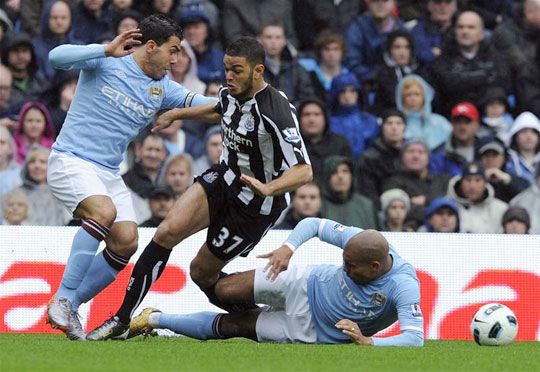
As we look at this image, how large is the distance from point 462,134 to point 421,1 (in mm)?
2204

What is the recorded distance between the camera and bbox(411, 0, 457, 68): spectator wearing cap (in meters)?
15.8

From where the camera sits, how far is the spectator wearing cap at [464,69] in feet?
50.6

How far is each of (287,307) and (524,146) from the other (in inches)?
242

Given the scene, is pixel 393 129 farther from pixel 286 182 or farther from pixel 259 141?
pixel 286 182

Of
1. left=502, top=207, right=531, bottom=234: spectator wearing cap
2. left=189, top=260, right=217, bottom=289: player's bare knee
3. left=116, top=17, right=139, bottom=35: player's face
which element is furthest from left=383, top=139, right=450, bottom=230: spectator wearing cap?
left=189, top=260, right=217, bottom=289: player's bare knee

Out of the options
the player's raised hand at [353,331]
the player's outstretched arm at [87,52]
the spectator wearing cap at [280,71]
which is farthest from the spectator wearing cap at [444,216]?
the player's outstretched arm at [87,52]

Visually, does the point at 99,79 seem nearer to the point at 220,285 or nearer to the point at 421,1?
the point at 220,285

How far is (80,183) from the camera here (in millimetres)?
9695

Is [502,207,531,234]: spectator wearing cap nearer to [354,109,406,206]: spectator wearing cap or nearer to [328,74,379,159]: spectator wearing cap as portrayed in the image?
[354,109,406,206]: spectator wearing cap

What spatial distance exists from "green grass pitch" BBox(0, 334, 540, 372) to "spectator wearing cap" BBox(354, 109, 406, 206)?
4733 mm

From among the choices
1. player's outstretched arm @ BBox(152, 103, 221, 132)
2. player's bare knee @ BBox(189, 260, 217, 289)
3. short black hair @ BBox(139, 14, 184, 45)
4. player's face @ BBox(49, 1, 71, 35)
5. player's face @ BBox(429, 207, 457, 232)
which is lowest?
player's face @ BBox(429, 207, 457, 232)

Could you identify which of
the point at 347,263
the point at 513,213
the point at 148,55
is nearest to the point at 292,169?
the point at 347,263

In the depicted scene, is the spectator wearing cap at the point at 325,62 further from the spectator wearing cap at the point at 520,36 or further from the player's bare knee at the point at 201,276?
the player's bare knee at the point at 201,276

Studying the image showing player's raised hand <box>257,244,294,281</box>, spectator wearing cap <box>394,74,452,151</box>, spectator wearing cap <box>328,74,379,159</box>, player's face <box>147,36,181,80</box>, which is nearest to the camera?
player's raised hand <box>257,244,294,281</box>
